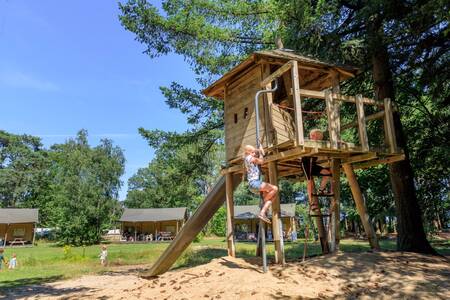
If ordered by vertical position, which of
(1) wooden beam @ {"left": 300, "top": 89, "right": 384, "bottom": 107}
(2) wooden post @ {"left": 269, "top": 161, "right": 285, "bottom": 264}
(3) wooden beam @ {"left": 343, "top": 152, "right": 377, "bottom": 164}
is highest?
(1) wooden beam @ {"left": 300, "top": 89, "right": 384, "bottom": 107}

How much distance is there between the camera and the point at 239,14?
12727 millimetres

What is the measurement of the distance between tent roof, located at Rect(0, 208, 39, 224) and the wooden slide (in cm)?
4867

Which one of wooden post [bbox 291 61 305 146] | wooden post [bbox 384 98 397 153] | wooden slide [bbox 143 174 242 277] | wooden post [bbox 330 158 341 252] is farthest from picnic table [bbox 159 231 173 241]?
wooden post [bbox 291 61 305 146]

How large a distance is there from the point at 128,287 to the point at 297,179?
6.84 m

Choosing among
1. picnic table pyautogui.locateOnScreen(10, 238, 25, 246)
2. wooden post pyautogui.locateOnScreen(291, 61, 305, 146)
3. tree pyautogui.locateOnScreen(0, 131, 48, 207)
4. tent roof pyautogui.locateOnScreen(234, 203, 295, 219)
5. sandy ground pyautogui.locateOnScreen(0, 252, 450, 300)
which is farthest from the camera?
tree pyautogui.locateOnScreen(0, 131, 48, 207)

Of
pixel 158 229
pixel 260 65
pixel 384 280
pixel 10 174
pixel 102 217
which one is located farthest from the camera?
pixel 10 174

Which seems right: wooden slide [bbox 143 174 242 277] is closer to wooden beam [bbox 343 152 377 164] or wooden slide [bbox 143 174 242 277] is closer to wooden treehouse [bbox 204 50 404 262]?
wooden treehouse [bbox 204 50 404 262]

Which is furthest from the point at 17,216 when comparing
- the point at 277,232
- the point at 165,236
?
the point at 277,232

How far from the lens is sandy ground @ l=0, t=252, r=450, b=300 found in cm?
661

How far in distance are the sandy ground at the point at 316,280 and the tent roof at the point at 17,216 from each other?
49.9 m

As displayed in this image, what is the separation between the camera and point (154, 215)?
53.1 meters

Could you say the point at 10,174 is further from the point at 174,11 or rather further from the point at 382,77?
the point at 382,77

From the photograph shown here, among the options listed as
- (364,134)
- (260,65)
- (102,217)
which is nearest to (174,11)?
(260,65)

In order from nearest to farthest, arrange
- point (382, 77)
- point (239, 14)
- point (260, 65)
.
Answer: point (260, 65) < point (382, 77) < point (239, 14)
